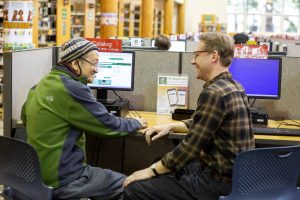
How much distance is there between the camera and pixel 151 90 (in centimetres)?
392

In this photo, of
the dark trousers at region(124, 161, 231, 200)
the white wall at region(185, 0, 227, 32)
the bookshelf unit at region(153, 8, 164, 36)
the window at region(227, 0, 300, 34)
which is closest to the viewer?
the dark trousers at region(124, 161, 231, 200)

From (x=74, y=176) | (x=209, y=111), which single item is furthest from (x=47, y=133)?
(x=209, y=111)

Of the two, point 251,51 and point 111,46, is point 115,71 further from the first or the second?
point 251,51

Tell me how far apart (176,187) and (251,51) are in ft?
4.91

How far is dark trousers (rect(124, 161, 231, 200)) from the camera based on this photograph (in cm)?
243

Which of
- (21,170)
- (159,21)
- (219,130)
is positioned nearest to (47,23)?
(21,170)

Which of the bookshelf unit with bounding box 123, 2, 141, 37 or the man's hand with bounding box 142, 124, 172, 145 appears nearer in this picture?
the man's hand with bounding box 142, 124, 172, 145

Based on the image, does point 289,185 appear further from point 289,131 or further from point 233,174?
point 289,131

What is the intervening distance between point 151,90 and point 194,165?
1296 mm

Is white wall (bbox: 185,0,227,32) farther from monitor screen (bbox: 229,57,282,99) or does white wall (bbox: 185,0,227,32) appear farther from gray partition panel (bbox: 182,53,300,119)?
monitor screen (bbox: 229,57,282,99)

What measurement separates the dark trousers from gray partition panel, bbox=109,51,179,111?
1429mm

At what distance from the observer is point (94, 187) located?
256 cm

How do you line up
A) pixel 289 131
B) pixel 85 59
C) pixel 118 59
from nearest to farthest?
pixel 85 59 < pixel 289 131 < pixel 118 59

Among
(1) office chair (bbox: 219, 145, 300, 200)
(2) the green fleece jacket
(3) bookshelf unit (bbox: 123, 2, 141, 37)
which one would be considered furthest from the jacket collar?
(3) bookshelf unit (bbox: 123, 2, 141, 37)
